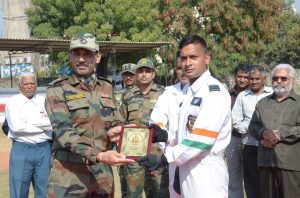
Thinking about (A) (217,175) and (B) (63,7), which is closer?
(A) (217,175)

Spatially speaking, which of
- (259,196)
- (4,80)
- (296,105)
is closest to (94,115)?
(296,105)

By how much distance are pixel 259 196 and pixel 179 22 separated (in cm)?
2304

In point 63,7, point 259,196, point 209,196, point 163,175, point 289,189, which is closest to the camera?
point 209,196

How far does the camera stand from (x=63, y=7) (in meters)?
26.5

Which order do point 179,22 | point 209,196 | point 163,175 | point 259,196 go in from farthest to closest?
1. point 179,22
2. point 259,196
3. point 163,175
4. point 209,196

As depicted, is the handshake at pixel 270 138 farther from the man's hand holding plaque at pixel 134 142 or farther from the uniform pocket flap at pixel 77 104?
the uniform pocket flap at pixel 77 104

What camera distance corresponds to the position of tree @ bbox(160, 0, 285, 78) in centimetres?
2839

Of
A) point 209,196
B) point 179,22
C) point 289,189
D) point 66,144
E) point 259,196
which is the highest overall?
point 179,22

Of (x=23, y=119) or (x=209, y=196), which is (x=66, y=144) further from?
(x=23, y=119)

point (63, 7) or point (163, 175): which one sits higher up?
point (63, 7)

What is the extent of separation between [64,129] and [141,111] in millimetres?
2619

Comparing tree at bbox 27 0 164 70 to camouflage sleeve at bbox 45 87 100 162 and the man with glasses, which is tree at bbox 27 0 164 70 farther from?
camouflage sleeve at bbox 45 87 100 162

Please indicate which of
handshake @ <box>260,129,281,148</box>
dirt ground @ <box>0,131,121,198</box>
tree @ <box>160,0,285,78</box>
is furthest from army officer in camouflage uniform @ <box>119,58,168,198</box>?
tree @ <box>160,0,285,78</box>

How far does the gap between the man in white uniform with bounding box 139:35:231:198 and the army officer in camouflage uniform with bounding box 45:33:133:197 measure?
50cm
